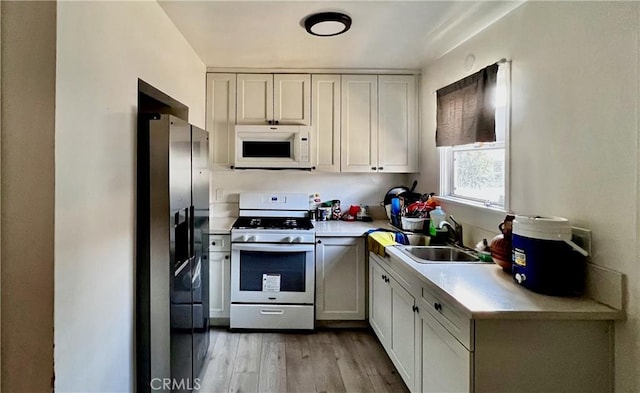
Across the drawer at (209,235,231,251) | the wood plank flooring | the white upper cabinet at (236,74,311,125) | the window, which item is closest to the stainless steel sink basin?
the window

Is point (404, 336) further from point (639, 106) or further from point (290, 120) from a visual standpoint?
point (290, 120)

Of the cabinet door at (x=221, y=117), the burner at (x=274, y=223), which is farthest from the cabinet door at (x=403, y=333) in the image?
the cabinet door at (x=221, y=117)

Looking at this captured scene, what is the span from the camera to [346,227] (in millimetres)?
3293

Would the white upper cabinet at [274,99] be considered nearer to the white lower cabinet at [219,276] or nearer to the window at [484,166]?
the white lower cabinet at [219,276]

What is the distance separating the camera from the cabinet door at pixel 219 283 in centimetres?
310

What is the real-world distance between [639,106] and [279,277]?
253 cm

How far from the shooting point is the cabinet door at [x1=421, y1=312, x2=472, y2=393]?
149 centimetres

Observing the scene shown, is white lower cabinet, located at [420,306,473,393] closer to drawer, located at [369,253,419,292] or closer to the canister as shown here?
drawer, located at [369,253,419,292]

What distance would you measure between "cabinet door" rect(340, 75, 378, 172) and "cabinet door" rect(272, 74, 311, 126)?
0.36 meters

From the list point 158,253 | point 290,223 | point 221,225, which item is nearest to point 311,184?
point 290,223

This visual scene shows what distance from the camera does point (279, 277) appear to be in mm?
3066

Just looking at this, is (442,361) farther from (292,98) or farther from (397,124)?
(292,98)

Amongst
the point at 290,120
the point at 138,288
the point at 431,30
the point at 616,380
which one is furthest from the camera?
the point at 290,120

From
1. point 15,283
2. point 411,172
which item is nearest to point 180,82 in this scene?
point 15,283
